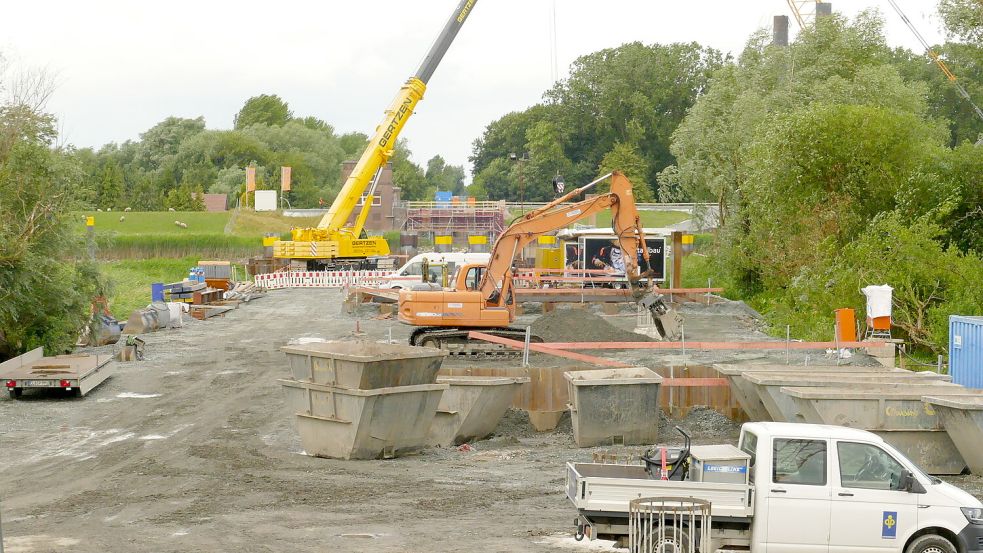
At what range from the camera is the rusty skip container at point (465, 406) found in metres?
18.5

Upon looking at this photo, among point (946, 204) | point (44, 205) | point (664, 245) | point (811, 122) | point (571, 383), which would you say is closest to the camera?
point (571, 383)

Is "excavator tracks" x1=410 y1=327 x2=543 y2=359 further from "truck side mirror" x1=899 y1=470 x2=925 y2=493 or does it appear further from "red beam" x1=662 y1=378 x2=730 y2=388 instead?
"truck side mirror" x1=899 y1=470 x2=925 y2=493

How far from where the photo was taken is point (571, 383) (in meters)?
18.2

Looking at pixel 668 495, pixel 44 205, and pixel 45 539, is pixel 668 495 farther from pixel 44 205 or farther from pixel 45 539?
pixel 44 205

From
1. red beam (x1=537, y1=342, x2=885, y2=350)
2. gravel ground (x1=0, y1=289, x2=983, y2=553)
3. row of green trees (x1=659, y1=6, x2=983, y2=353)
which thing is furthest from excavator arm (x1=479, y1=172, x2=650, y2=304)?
gravel ground (x1=0, y1=289, x2=983, y2=553)

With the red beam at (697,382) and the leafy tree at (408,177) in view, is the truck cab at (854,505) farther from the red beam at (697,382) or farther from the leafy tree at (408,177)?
the leafy tree at (408,177)

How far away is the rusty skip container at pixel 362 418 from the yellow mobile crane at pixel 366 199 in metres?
33.8

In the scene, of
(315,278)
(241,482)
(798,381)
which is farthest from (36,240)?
(315,278)

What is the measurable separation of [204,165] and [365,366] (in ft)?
357

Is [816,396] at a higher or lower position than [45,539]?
higher

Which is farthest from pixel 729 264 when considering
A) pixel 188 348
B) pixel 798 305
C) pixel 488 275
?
pixel 188 348

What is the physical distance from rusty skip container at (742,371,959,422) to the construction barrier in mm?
38297

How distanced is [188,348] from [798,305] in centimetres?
1834

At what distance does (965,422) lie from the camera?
1503 centimetres
